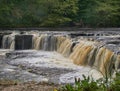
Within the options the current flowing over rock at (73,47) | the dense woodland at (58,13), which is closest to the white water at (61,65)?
the current flowing over rock at (73,47)

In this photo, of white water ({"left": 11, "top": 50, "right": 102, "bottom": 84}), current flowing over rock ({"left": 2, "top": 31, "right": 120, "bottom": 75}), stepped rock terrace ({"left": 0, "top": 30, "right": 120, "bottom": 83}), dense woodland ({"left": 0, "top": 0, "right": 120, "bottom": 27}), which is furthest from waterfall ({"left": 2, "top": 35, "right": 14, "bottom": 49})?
dense woodland ({"left": 0, "top": 0, "right": 120, "bottom": 27})

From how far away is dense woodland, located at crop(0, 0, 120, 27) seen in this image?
39.1 metres

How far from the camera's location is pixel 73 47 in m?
21.1

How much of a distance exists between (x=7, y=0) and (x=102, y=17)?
1132cm

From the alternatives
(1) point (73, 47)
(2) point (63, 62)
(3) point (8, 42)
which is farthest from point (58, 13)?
(2) point (63, 62)

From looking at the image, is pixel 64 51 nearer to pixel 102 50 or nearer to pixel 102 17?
pixel 102 50

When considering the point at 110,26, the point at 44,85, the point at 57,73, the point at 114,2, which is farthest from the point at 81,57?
the point at 114,2

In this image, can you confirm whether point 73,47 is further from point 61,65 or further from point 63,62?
point 61,65

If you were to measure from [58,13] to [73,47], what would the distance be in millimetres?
20898

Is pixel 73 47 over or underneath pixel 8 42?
over

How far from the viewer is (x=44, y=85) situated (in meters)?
9.76

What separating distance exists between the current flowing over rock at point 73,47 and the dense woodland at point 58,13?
36.4ft

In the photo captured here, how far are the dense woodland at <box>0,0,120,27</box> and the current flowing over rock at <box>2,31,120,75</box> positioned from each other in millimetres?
11080

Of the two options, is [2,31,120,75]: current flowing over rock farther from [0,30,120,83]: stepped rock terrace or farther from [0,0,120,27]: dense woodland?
[0,0,120,27]: dense woodland
